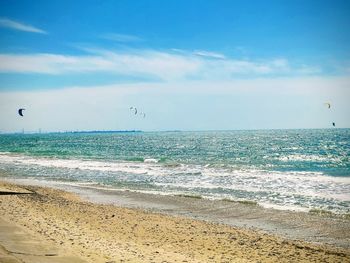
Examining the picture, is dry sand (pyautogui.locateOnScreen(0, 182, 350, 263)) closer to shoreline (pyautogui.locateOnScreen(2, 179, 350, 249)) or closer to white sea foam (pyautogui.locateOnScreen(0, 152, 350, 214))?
shoreline (pyautogui.locateOnScreen(2, 179, 350, 249))

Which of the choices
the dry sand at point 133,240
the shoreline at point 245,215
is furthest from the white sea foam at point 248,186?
the dry sand at point 133,240

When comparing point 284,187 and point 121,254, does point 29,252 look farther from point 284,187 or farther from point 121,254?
point 284,187

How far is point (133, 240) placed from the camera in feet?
37.4

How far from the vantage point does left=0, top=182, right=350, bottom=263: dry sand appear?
8156 millimetres

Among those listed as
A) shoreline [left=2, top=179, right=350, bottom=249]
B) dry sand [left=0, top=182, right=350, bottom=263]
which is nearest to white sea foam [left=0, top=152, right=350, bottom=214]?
shoreline [left=2, top=179, right=350, bottom=249]

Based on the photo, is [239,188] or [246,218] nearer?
[246,218]

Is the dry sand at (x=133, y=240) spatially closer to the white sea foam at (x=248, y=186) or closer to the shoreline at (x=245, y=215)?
the shoreline at (x=245, y=215)

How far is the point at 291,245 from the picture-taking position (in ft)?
37.9

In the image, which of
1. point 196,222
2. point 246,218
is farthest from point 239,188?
point 196,222

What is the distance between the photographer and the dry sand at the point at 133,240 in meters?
8.16

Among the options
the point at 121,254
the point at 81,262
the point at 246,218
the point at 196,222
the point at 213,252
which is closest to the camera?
the point at 81,262

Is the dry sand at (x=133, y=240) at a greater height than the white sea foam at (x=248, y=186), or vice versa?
the dry sand at (x=133, y=240)

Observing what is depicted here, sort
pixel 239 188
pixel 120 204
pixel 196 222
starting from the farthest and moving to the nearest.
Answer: pixel 239 188
pixel 120 204
pixel 196 222

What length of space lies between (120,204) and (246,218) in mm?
7276
